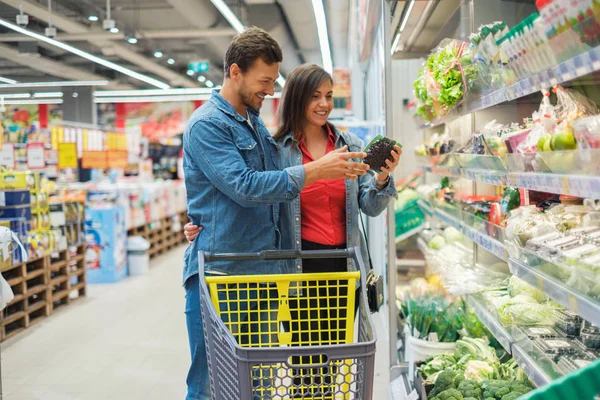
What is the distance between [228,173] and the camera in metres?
2.15

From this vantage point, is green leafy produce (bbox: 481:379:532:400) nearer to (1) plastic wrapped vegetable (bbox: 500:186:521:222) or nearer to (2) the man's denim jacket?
(1) plastic wrapped vegetable (bbox: 500:186:521:222)

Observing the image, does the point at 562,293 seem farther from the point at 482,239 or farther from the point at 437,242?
the point at 437,242

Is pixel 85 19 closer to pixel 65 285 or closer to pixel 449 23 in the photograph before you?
pixel 65 285

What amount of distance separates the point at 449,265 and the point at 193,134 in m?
2.07

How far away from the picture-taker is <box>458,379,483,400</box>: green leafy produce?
2.55 m

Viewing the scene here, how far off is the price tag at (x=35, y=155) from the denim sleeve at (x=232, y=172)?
5.56 metres

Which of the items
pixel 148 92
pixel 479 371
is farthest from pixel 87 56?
pixel 479 371

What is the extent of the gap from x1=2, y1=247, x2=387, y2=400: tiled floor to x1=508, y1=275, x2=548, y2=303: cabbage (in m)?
1.33

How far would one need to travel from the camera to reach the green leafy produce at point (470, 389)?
8.37ft

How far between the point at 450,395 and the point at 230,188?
1.21 metres

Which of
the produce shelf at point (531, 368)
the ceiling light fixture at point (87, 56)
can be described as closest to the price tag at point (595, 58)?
the produce shelf at point (531, 368)

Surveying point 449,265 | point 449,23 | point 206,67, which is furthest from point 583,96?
point 206,67

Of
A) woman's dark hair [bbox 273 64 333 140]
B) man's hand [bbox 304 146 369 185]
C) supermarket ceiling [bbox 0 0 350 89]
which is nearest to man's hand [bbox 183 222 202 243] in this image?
man's hand [bbox 304 146 369 185]

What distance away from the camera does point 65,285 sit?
679 cm
